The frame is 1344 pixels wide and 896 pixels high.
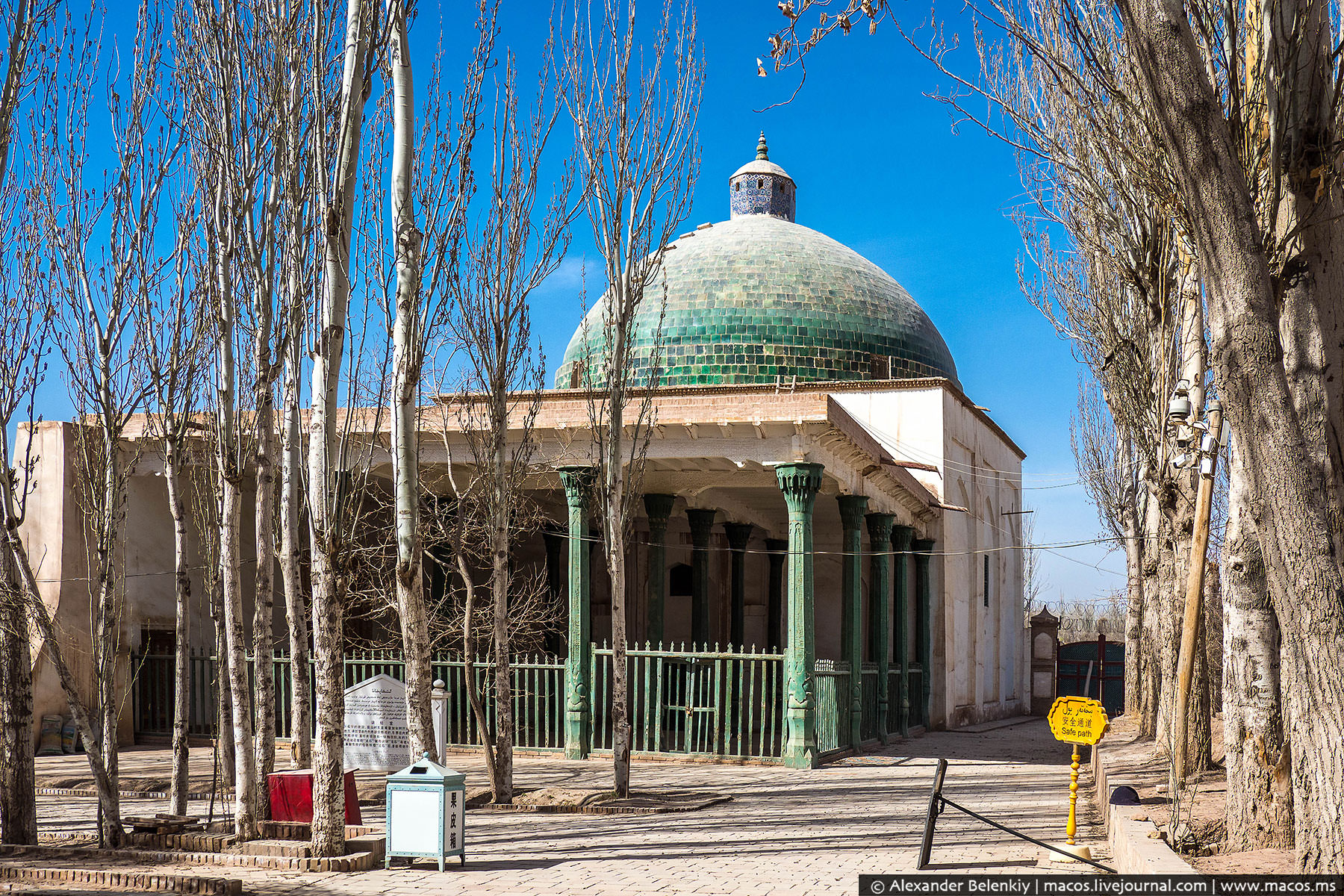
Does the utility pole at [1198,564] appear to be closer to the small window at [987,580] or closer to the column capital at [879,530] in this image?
the column capital at [879,530]

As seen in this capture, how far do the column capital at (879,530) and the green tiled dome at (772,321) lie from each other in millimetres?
4236

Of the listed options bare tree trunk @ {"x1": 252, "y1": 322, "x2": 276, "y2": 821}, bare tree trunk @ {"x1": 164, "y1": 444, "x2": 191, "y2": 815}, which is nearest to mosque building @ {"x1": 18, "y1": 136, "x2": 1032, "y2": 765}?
bare tree trunk @ {"x1": 164, "y1": 444, "x2": 191, "y2": 815}

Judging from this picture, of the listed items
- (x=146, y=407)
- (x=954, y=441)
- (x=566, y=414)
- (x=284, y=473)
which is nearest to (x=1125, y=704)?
(x=954, y=441)

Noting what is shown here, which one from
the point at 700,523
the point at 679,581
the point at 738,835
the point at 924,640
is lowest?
the point at 738,835

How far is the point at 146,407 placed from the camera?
9422 mm

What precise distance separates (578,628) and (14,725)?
24.7ft

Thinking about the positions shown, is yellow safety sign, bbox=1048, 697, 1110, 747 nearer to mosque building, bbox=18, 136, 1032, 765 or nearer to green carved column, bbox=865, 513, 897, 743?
mosque building, bbox=18, 136, 1032, 765

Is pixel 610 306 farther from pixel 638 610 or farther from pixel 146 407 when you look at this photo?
pixel 638 610

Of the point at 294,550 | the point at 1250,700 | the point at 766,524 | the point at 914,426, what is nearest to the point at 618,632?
the point at 294,550

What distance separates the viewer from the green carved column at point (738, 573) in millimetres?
21438

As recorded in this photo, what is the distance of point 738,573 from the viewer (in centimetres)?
2170

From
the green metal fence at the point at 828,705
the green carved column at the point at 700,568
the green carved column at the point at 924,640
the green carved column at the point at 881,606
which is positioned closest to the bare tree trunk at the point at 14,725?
the green metal fence at the point at 828,705

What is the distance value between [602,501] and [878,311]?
42.9 feet

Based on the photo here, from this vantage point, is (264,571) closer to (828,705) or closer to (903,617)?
(828,705)
